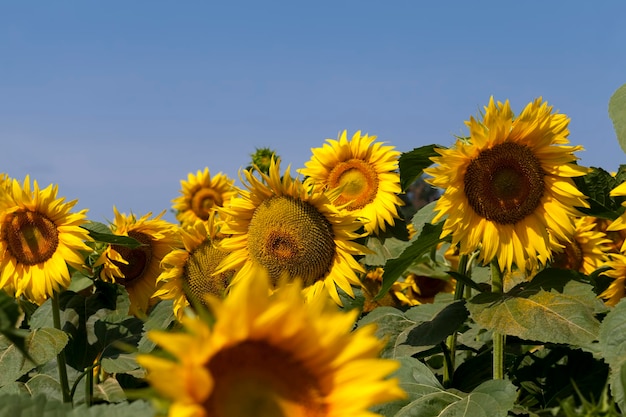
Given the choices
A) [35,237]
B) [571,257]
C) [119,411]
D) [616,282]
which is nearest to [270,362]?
[119,411]

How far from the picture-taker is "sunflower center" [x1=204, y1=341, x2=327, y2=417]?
1.12 m

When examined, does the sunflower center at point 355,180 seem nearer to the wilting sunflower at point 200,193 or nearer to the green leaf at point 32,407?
the green leaf at point 32,407

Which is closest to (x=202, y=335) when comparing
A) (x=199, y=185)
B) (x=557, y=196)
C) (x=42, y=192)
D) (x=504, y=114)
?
(x=504, y=114)

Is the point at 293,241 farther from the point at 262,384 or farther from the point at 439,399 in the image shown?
the point at 262,384

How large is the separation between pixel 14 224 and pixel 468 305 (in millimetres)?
2301

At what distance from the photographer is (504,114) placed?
285 cm

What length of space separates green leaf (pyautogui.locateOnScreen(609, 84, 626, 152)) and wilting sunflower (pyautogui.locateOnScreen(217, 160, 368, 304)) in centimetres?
112

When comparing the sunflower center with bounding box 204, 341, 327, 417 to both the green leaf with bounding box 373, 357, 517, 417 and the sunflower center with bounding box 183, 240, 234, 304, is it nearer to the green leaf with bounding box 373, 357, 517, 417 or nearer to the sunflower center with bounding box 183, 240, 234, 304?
the green leaf with bounding box 373, 357, 517, 417

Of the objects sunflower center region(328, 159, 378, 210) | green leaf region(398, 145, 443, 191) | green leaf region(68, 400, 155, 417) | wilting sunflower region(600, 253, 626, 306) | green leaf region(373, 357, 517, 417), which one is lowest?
green leaf region(373, 357, 517, 417)

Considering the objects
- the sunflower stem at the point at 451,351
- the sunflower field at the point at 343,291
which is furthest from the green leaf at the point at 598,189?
the sunflower stem at the point at 451,351

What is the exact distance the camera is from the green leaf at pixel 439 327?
2750 mm

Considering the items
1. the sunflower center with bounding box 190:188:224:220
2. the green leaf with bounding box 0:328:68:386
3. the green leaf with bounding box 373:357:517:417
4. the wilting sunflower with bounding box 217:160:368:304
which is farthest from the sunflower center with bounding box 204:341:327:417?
the sunflower center with bounding box 190:188:224:220

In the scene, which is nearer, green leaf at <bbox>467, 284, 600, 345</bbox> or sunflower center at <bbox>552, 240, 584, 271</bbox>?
green leaf at <bbox>467, 284, 600, 345</bbox>

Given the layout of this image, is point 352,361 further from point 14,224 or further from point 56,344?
point 14,224
